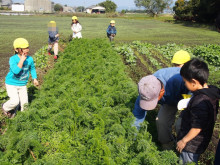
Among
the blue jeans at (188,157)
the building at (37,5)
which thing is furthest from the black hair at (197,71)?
the building at (37,5)

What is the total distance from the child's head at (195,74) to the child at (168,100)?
50 centimetres

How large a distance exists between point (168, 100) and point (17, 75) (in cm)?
317

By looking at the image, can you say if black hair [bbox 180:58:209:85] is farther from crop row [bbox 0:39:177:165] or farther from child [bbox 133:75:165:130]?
crop row [bbox 0:39:177:165]

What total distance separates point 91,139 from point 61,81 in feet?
8.26

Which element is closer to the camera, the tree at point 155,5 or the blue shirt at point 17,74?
the blue shirt at point 17,74

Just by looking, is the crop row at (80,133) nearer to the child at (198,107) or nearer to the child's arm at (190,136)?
the child's arm at (190,136)

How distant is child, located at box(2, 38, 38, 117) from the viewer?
4.36 m

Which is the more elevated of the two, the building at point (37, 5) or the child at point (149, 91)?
the building at point (37, 5)

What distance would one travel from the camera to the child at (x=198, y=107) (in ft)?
8.14

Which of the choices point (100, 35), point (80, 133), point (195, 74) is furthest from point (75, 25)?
point (100, 35)

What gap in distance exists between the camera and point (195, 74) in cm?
252

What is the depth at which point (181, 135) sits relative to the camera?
284 centimetres

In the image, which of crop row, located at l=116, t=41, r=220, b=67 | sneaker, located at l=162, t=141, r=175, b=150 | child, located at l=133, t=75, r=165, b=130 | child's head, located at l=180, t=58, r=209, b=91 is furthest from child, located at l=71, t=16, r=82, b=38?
child's head, located at l=180, t=58, r=209, b=91

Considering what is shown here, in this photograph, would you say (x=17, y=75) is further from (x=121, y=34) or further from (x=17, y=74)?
(x=121, y=34)
